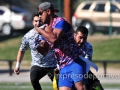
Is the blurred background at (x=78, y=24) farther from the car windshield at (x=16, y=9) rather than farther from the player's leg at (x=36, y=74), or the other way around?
the player's leg at (x=36, y=74)

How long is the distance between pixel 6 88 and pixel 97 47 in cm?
828

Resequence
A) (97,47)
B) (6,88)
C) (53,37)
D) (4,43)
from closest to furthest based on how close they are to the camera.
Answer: (53,37), (6,88), (97,47), (4,43)

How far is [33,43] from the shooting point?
934 cm

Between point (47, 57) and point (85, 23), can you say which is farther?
point (85, 23)

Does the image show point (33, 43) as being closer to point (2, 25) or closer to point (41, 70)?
point (41, 70)

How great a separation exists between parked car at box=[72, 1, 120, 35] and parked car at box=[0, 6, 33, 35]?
2493 millimetres

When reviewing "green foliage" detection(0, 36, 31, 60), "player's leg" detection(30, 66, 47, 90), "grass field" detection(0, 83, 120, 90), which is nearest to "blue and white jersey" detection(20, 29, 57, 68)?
"player's leg" detection(30, 66, 47, 90)

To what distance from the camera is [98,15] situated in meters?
22.2

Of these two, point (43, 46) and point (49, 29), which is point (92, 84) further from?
point (49, 29)

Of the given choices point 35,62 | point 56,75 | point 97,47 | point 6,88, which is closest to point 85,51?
point 56,75

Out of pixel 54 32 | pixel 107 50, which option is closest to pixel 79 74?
pixel 54 32

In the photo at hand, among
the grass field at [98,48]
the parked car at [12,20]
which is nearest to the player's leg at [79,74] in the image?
the grass field at [98,48]

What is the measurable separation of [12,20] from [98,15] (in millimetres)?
4154

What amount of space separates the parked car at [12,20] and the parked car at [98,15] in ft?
8.18
